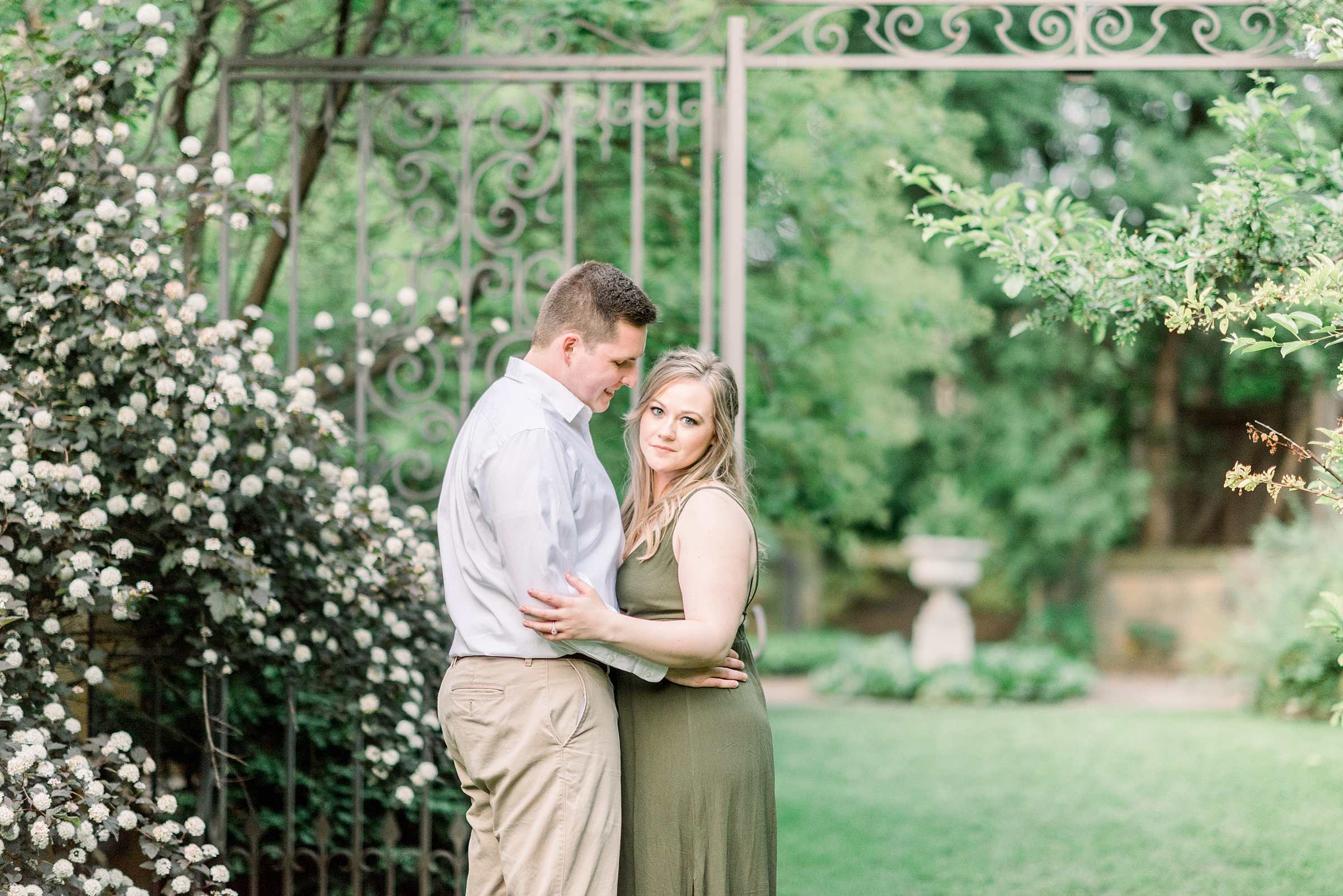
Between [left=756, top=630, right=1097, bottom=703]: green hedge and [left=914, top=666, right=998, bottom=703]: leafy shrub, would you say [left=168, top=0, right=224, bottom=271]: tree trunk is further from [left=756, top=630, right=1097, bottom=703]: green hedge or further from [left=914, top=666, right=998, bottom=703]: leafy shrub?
[left=914, top=666, right=998, bottom=703]: leafy shrub

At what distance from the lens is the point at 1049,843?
199 inches

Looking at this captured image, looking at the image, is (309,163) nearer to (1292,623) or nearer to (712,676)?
(712,676)

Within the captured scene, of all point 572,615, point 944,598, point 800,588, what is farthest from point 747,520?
point 800,588

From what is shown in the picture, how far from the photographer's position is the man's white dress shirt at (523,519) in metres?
2.31

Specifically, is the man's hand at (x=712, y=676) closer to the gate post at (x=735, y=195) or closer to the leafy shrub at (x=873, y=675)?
the gate post at (x=735, y=195)

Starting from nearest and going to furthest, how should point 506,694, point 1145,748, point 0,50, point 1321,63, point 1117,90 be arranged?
point 506,694 < point 1321,63 < point 0,50 < point 1145,748 < point 1117,90

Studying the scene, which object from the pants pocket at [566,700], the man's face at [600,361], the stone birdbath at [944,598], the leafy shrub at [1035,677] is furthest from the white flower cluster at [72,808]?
the stone birdbath at [944,598]

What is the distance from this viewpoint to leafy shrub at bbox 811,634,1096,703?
1070 centimetres

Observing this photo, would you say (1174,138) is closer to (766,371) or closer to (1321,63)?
(766,371)

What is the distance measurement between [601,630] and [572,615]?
7 cm

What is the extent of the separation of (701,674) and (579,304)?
2.77 feet

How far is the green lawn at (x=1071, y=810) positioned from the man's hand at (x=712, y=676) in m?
2.32

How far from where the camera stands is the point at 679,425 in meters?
2.55

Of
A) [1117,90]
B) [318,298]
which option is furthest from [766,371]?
[1117,90]
